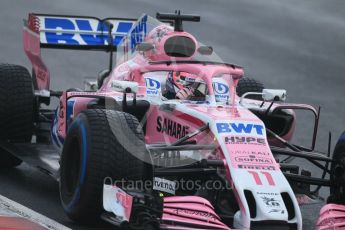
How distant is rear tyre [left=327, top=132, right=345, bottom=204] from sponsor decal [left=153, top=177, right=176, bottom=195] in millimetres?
1375

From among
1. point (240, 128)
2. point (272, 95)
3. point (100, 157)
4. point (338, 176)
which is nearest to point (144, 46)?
point (272, 95)

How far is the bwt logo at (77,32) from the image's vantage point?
1112cm

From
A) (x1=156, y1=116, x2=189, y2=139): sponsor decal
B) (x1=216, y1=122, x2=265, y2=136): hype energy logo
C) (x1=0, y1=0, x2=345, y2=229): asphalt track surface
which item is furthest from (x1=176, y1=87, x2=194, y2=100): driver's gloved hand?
(x1=0, y1=0, x2=345, y2=229): asphalt track surface

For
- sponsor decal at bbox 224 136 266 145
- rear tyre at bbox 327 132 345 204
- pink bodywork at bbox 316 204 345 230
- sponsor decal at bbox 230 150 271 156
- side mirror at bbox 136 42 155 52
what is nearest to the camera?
pink bodywork at bbox 316 204 345 230

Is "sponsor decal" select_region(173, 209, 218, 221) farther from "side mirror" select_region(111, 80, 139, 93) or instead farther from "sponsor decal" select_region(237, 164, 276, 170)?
"side mirror" select_region(111, 80, 139, 93)

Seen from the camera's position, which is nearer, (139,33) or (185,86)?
(185,86)

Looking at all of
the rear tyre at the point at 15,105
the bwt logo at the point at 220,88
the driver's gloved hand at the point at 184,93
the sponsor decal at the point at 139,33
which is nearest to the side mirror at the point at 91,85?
the sponsor decal at the point at 139,33

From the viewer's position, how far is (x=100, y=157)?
742cm

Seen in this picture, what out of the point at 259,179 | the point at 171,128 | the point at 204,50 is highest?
the point at 204,50

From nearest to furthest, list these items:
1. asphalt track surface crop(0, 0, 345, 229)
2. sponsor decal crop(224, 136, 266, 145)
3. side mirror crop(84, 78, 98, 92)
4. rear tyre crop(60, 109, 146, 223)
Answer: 1. rear tyre crop(60, 109, 146, 223)
2. sponsor decal crop(224, 136, 266, 145)
3. side mirror crop(84, 78, 98, 92)
4. asphalt track surface crop(0, 0, 345, 229)

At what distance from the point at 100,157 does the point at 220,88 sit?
1949 millimetres

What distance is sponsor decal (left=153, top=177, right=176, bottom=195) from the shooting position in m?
7.84

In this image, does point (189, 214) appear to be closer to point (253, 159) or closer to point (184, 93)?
point (253, 159)

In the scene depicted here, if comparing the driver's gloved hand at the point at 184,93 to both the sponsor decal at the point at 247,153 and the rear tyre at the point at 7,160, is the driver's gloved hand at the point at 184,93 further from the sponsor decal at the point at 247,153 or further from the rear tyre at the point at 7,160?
the rear tyre at the point at 7,160
